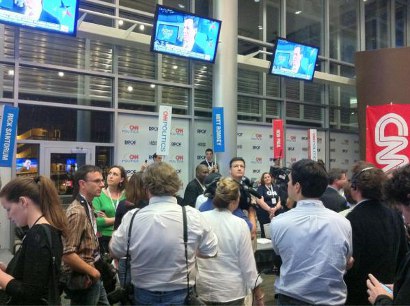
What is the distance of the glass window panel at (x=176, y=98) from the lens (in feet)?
27.6

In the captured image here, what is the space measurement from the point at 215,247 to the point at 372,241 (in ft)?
2.87

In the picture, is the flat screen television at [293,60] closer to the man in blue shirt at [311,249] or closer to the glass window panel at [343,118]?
the glass window panel at [343,118]

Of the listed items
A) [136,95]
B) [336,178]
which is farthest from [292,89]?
[336,178]

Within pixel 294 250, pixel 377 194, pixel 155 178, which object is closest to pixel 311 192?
pixel 294 250

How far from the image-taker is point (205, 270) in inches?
98.6

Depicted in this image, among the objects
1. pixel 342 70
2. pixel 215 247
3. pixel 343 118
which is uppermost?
pixel 342 70

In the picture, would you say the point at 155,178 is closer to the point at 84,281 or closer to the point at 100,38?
the point at 84,281

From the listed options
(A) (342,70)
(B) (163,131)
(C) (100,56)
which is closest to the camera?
(B) (163,131)

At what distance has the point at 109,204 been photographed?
4156 mm

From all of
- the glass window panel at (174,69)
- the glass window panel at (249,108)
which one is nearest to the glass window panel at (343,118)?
the glass window panel at (249,108)

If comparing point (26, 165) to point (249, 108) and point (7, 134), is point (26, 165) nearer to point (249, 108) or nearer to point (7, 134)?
point (7, 134)

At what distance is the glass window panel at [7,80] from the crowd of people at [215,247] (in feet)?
15.7

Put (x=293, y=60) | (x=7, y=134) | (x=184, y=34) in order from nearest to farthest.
Answer: (x=7, y=134) → (x=184, y=34) → (x=293, y=60)

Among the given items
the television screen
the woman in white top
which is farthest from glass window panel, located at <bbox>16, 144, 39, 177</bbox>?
the woman in white top
